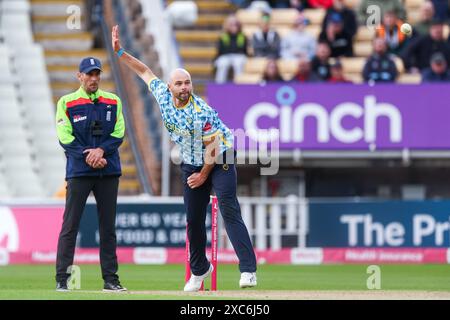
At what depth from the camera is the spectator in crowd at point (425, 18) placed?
2723 centimetres

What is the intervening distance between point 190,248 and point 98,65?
6.39 feet

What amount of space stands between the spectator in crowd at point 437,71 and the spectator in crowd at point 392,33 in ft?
3.09

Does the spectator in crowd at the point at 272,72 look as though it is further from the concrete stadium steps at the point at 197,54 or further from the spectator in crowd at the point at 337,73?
the concrete stadium steps at the point at 197,54

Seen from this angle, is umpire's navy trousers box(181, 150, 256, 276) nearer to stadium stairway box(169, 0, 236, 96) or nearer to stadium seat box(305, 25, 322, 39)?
stadium stairway box(169, 0, 236, 96)

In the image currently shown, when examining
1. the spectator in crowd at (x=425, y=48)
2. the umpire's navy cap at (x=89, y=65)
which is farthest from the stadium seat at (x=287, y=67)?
the umpire's navy cap at (x=89, y=65)

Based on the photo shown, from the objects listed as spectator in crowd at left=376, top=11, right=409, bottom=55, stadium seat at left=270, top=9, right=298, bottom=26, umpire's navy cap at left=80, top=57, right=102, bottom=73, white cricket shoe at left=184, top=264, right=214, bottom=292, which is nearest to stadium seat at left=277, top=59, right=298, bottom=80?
stadium seat at left=270, top=9, right=298, bottom=26

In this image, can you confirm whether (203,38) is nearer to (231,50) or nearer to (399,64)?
(231,50)

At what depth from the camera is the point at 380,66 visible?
26.2m

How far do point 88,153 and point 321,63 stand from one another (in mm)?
13120

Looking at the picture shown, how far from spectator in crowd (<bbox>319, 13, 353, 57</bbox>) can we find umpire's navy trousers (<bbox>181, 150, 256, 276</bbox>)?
13706 mm

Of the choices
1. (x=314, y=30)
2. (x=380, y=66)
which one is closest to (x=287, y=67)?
(x=314, y=30)

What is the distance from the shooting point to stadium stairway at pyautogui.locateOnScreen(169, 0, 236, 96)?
28750 mm
